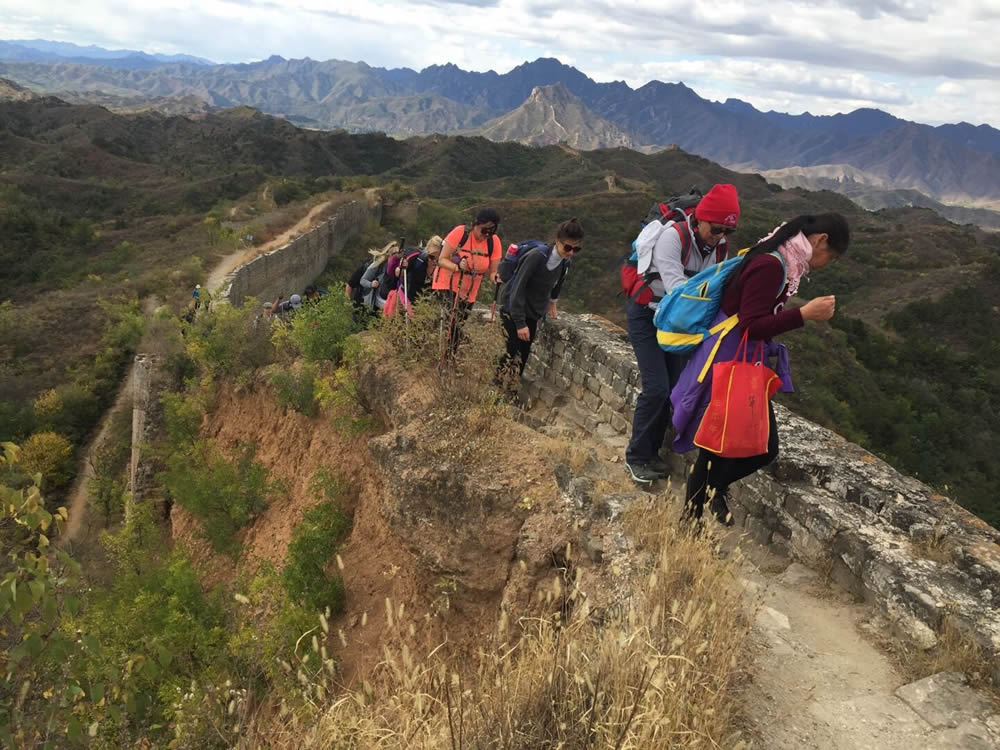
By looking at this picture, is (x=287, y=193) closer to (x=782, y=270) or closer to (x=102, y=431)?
(x=102, y=431)

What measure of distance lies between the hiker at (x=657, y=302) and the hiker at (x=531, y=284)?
1064mm

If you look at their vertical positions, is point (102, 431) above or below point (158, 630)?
below

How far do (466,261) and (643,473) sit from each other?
2.60m

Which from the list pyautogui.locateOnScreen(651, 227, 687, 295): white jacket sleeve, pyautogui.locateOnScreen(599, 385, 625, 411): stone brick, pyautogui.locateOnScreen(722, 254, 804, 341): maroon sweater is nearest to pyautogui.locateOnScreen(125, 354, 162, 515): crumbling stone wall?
pyautogui.locateOnScreen(599, 385, 625, 411): stone brick

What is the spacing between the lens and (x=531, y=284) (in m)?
5.86

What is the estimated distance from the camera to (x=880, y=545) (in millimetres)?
3479

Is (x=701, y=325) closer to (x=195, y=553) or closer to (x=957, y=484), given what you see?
(x=195, y=553)

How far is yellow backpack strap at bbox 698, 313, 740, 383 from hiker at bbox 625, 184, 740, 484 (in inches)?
19.0

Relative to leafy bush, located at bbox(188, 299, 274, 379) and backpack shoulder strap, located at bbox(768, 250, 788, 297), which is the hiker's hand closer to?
backpack shoulder strap, located at bbox(768, 250, 788, 297)

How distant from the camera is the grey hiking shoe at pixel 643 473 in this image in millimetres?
4445

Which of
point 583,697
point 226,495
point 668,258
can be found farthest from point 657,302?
point 226,495

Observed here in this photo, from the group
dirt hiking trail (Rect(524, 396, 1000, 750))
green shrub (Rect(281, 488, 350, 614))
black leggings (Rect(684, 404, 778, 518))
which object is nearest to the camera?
dirt hiking trail (Rect(524, 396, 1000, 750))

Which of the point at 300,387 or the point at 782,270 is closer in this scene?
the point at 782,270

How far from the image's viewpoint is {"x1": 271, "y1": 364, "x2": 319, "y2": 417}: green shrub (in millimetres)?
6547
